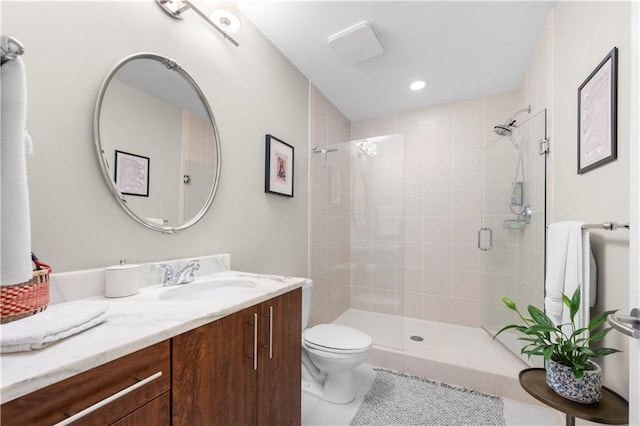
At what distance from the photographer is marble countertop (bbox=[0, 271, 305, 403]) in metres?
0.48

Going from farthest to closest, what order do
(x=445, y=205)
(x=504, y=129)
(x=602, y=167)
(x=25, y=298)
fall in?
1. (x=445, y=205)
2. (x=504, y=129)
3. (x=602, y=167)
4. (x=25, y=298)

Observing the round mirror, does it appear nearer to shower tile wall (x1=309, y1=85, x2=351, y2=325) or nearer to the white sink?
the white sink

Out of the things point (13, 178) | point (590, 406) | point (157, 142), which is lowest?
point (590, 406)

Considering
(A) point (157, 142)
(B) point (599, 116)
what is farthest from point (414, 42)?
(A) point (157, 142)

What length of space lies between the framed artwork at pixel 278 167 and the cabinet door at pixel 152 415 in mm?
1363

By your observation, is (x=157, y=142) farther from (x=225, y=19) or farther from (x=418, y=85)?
(x=418, y=85)

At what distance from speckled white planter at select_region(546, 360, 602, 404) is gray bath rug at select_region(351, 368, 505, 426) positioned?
0.83 meters

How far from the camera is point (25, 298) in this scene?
27.3 inches

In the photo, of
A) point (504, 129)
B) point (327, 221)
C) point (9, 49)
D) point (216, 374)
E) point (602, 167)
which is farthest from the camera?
point (327, 221)

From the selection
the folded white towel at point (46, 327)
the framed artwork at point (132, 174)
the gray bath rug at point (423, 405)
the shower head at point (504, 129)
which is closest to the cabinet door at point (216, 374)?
the folded white towel at point (46, 327)

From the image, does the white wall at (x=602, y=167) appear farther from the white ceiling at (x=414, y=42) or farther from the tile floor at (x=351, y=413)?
the tile floor at (x=351, y=413)

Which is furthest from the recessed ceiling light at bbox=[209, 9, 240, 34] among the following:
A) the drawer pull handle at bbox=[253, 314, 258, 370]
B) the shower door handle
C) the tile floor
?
the shower door handle

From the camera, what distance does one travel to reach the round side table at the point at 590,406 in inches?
34.2

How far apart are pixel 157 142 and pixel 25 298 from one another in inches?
30.5
